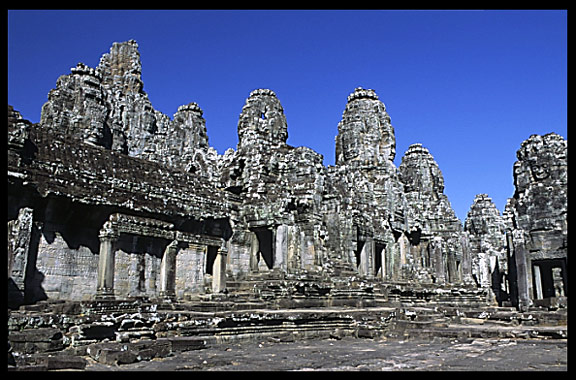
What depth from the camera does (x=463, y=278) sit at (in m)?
31.1

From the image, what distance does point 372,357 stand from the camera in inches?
333

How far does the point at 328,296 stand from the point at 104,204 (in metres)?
7.23

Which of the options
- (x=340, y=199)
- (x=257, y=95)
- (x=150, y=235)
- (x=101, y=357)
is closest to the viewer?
(x=101, y=357)

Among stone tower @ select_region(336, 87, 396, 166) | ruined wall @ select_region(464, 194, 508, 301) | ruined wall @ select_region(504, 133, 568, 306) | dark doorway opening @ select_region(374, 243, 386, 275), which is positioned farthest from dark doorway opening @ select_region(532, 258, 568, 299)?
stone tower @ select_region(336, 87, 396, 166)

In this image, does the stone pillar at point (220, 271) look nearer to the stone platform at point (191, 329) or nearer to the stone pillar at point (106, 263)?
the stone platform at point (191, 329)

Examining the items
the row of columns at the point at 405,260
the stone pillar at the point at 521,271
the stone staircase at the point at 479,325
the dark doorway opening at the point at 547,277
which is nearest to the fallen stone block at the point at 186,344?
the stone staircase at the point at 479,325

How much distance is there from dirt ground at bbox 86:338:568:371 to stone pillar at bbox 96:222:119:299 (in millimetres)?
5689

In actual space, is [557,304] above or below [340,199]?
below

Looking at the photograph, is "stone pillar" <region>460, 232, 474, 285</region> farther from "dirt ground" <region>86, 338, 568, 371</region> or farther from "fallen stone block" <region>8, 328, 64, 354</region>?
"fallen stone block" <region>8, 328, 64, 354</region>

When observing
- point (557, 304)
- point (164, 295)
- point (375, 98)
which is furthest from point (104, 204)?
point (375, 98)

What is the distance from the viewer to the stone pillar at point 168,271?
16875 mm

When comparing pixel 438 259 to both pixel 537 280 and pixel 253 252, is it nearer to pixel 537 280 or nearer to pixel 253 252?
pixel 537 280

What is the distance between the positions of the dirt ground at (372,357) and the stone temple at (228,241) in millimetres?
683
